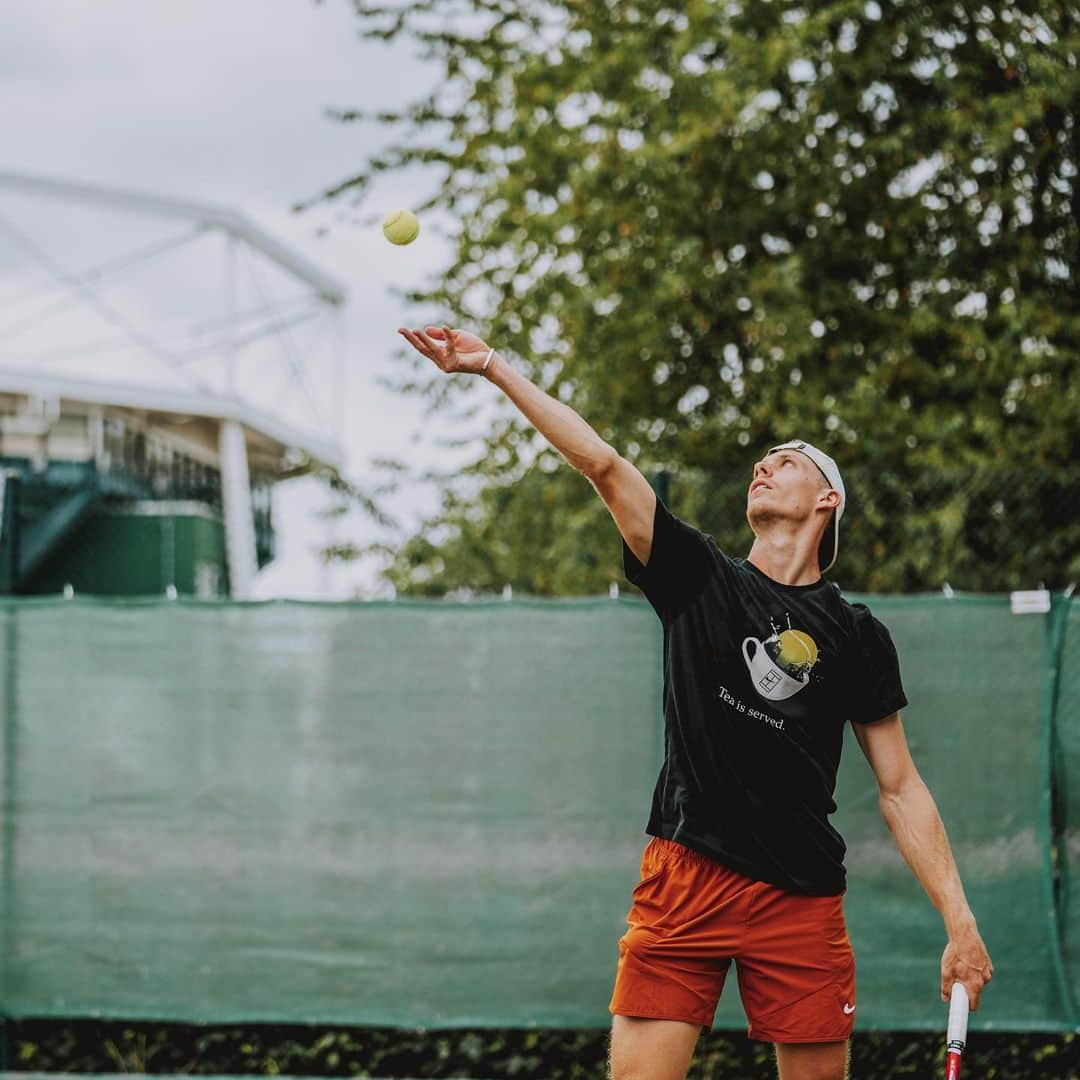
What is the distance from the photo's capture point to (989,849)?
17.0 feet

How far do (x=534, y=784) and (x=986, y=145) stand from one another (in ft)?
13.3

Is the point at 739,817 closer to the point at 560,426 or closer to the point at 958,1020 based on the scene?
the point at 958,1020

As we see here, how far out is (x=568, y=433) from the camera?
3.13 m

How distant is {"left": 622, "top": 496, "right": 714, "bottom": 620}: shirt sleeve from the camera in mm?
A: 3271

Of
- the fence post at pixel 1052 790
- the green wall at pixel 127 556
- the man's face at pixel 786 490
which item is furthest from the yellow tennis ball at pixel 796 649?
the green wall at pixel 127 556

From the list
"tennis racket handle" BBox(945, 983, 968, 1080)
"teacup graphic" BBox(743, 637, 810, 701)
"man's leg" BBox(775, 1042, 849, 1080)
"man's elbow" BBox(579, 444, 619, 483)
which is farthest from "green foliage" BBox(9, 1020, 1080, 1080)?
"man's elbow" BBox(579, 444, 619, 483)

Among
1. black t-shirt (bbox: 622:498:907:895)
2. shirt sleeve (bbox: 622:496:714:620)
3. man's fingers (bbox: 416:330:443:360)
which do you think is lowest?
black t-shirt (bbox: 622:498:907:895)

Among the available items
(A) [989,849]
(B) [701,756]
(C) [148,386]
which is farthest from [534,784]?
(C) [148,386]

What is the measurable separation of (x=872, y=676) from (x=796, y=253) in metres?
4.93

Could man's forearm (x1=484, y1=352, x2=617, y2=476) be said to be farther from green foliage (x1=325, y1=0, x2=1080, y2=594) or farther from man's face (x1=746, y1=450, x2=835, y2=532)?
green foliage (x1=325, y1=0, x2=1080, y2=594)

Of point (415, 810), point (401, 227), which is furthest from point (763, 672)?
point (415, 810)

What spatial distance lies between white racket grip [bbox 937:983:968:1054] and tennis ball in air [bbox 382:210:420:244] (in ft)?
7.31

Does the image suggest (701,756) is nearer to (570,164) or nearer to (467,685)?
(467,685)

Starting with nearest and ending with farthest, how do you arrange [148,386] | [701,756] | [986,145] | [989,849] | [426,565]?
1. [701,756]
2. [989,849]
3. [986,145]
4. [426,565]
5. [148,386]
